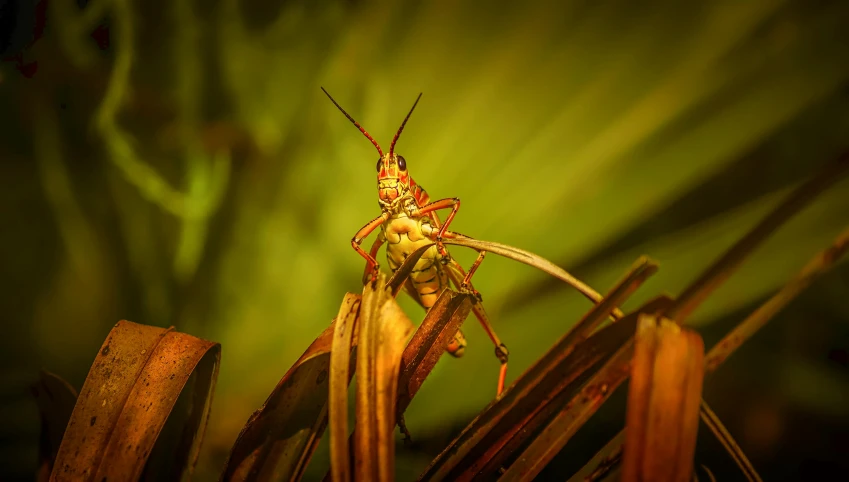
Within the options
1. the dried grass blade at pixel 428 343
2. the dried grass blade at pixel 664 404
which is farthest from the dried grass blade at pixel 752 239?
the dried grass blade at pixel 428 343

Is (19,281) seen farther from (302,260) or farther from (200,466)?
(302,260)

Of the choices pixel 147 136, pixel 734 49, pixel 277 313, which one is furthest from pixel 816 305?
pixel 147 136

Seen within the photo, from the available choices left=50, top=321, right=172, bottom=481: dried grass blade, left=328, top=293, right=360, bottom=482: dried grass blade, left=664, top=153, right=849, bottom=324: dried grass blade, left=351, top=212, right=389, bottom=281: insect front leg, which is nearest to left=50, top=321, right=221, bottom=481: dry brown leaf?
left=50, top=321, right=172, bottom=481: dried grass blade

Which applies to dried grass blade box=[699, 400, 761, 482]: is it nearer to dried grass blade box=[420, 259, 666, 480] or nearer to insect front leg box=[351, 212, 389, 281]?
dried grass blade box=[420, 259, 666, 480]

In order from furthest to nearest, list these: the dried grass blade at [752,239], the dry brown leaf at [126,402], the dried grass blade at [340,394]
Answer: the dry brown leaf at [126,402] → the dried grass blade at [340,394] → the dried grass blade at [752,239]

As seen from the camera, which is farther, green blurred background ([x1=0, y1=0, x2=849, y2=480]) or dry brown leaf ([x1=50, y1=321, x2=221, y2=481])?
green blurred background ([x1=0, y1=0, x2=849, y2=480])

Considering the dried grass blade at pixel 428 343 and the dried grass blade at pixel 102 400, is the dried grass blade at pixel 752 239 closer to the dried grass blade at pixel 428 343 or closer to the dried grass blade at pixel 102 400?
the dried grass blade at pixel 428 343

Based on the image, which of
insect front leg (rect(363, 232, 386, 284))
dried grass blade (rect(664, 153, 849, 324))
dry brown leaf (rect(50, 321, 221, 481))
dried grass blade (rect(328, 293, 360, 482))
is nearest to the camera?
dried grass blade (rect(664, 153, 849, 324))
